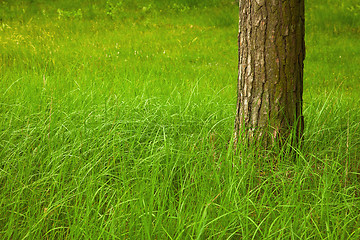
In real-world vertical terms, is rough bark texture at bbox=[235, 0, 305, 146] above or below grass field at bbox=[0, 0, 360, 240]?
above

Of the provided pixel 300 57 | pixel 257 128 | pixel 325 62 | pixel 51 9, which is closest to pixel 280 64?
pixel 300 57

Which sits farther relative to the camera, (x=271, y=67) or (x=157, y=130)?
(x=157, y=130)

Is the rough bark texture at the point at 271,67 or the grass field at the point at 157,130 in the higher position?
the rough bark texture at the point at 271,67

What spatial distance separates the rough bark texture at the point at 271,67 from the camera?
321 cm

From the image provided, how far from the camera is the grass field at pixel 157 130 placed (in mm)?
2350

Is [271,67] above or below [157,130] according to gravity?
above

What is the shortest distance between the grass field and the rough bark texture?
271mm

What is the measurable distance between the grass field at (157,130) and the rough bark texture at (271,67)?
27cm

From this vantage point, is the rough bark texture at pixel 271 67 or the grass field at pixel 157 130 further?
the rough bark texture at pixel 271 67

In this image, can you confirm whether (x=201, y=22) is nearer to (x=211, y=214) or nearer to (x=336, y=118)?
(x=336, y=118)

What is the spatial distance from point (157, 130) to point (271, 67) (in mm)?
1158

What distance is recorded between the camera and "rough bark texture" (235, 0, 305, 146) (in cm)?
321

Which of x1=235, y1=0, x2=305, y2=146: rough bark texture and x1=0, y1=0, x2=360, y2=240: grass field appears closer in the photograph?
x1=0, y1=0, x2=360, y2=240: grass field

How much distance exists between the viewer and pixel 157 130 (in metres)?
3.66
